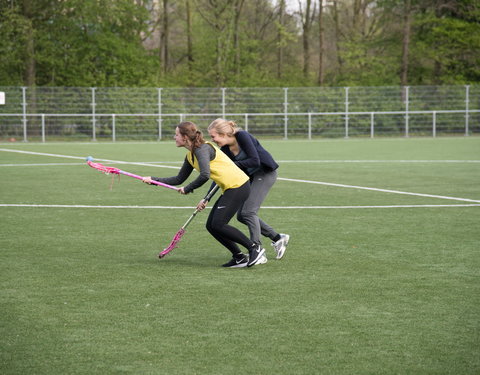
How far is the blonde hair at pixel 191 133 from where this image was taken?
7.62 metres

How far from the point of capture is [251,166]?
8148 millimetres

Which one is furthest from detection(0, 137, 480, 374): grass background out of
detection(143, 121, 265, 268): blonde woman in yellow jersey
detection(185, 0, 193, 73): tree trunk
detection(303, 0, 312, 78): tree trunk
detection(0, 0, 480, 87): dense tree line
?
detection(303, 0, 312, 78): tree trunk

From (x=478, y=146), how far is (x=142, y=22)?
24.3 metres

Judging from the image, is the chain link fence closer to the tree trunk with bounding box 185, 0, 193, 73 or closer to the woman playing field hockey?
the tree trunk with bounding box 185, 0, 193, 73

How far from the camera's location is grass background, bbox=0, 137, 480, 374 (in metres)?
5.07

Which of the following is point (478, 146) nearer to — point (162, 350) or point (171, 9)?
point (162, 350)

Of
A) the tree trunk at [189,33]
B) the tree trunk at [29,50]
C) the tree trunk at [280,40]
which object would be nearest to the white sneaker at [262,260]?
the tree trunk at [29,50]

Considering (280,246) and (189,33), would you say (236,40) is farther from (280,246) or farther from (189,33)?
(280,246)

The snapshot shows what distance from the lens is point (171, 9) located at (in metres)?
57.9

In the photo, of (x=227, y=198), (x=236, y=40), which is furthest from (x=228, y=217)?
(x=236, y=40)

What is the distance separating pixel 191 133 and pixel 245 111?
3335cm

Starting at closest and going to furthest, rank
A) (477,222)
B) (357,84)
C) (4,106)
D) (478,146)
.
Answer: (477,222), (478,146), (4,106), (357,84)

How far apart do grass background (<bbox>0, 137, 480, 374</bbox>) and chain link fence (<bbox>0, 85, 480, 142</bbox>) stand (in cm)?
2550

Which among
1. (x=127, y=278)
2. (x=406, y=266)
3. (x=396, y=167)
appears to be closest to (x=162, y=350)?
(x=127, y=278)
